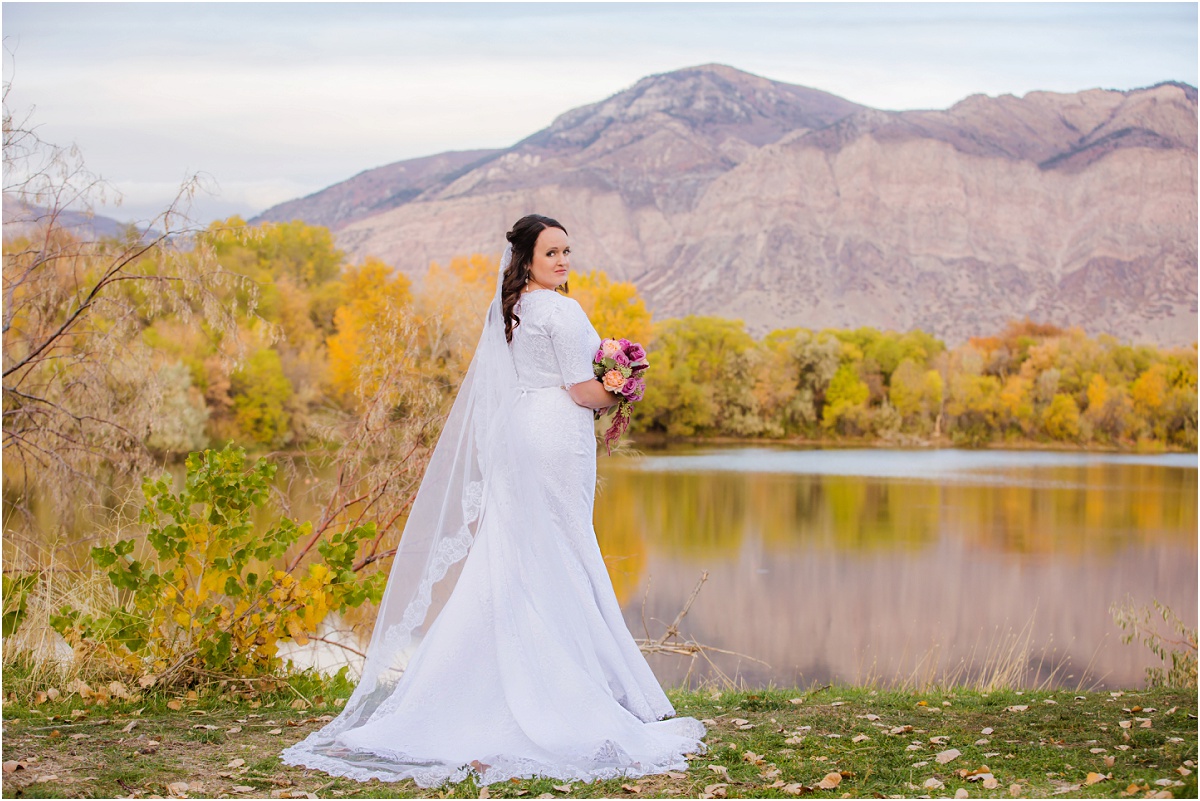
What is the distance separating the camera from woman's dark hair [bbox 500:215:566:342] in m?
4.04

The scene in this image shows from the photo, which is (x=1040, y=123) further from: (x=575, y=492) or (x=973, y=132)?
(x=575, y=492)

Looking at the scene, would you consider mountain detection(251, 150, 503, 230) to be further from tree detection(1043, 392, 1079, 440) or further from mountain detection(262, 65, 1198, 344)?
→ tree detection(1043, 392, 1079, 440)

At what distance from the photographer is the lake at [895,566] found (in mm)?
10469

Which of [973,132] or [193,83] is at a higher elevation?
[973,132]

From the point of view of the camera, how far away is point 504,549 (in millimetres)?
3848

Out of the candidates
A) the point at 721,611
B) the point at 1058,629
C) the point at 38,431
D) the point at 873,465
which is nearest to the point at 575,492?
the point at 38,431

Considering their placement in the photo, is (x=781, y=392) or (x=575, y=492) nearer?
(x=575, y=492)

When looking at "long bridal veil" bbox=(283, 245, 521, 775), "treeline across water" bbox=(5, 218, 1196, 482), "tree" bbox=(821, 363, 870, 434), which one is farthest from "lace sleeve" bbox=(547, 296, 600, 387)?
"tree" bbox=(821, 363, 870, 434)

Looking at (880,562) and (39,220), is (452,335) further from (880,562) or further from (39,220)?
(880,562)

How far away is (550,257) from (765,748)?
84.3 inches

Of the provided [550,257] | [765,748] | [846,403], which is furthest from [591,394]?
[846,403]

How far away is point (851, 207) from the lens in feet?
336

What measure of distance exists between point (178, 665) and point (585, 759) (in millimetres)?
2341

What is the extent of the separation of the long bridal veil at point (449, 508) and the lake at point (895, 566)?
127 inches
